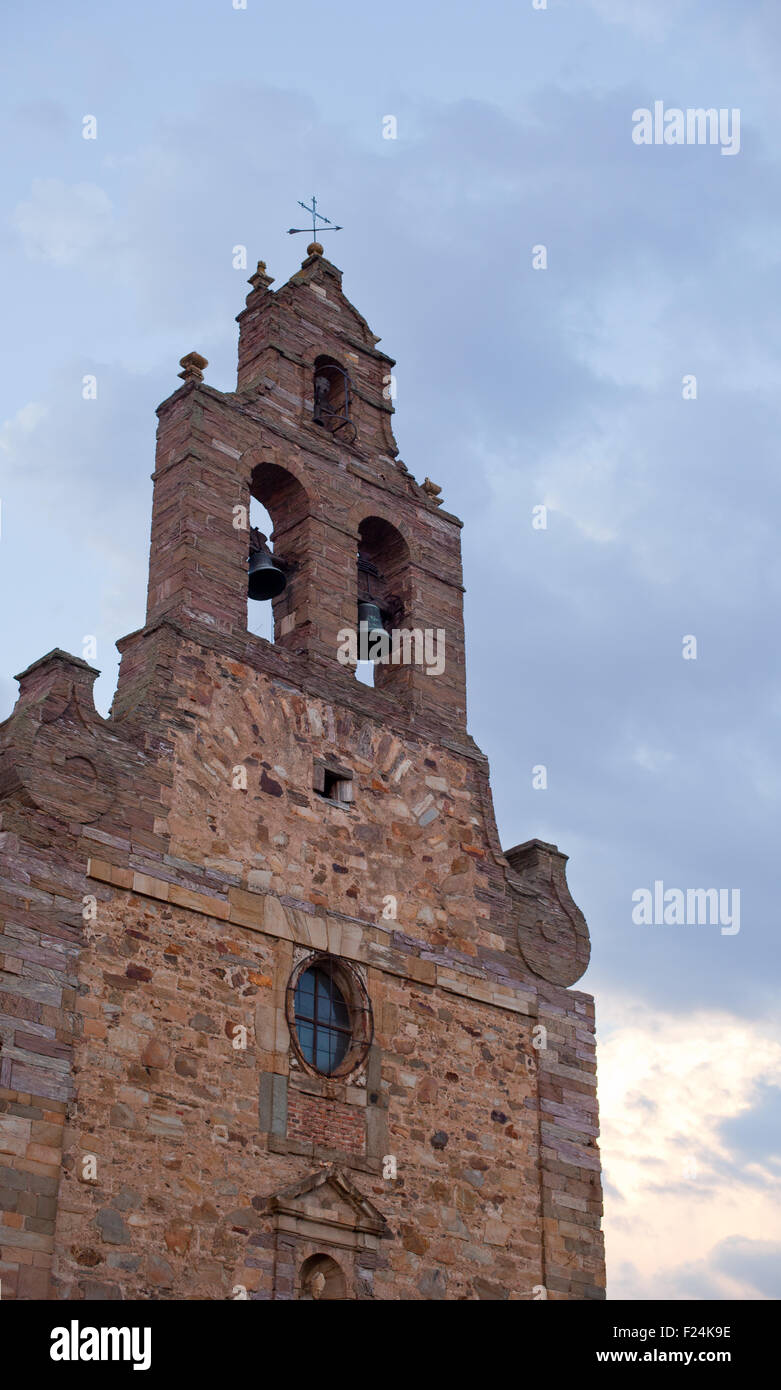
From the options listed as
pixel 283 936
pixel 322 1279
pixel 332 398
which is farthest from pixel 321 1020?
pixel 332 398

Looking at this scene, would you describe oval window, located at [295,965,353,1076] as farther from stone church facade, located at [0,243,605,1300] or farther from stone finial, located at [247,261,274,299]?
stone finial, located at [247,261,274,299]

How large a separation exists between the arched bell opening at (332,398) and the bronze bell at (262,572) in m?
2.29

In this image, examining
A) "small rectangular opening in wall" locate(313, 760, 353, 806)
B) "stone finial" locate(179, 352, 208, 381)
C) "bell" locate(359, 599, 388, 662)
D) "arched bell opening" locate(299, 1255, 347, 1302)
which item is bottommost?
"arched bell opening" locate(299, 1255, 347, 1302)

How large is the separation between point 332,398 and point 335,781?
5212 mm

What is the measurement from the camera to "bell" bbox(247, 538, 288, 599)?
17484mm

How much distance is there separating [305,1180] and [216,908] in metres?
2.36

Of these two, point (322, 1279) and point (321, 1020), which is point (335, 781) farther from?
point (322, 1279)

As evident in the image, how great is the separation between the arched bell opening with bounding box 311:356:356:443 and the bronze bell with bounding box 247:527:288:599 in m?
2.29

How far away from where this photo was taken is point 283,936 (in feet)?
50.6

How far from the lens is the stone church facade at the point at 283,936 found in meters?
13.5

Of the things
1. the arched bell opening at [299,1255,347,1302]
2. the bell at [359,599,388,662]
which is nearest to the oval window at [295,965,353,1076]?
the arched bell opening at [299,1255,347,1302]

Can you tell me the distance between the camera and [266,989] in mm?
15109

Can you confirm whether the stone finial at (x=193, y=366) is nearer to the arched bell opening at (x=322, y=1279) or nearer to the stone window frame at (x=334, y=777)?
the stone window frame at (x=334, y=777)
